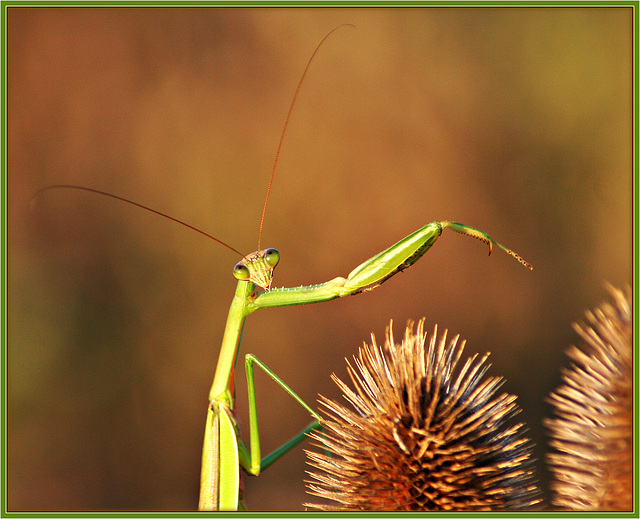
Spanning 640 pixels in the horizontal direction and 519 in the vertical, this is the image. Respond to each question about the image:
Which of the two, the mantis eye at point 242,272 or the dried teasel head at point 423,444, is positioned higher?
the mantis eye at point 242,272

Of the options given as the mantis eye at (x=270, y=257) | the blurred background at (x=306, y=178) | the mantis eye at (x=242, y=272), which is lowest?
the mantis eye at (x=242, y=272)

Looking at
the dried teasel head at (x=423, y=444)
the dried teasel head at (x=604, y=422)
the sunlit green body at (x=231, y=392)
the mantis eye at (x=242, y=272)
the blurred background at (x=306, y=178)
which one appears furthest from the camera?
the blurred background at (x=306, y=178)

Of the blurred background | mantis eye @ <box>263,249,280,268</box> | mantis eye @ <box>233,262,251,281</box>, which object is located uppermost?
the blurred background

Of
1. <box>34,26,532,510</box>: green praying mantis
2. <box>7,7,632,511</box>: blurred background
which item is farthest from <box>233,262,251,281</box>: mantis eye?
<box>7,7,632,511</box>: blurred background

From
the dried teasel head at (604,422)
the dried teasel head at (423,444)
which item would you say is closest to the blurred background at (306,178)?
the dried teasel head at (423,444)

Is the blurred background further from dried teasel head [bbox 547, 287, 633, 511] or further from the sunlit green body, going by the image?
dried teasel head [bbox 547, 287, 633, 511]

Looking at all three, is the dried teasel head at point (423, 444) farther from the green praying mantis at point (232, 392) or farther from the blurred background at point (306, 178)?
the blurred background at point (306, 178)

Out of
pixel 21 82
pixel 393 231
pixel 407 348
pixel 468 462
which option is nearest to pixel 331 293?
pixel 407 348

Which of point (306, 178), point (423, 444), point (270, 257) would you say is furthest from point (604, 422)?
point (306, 178)
